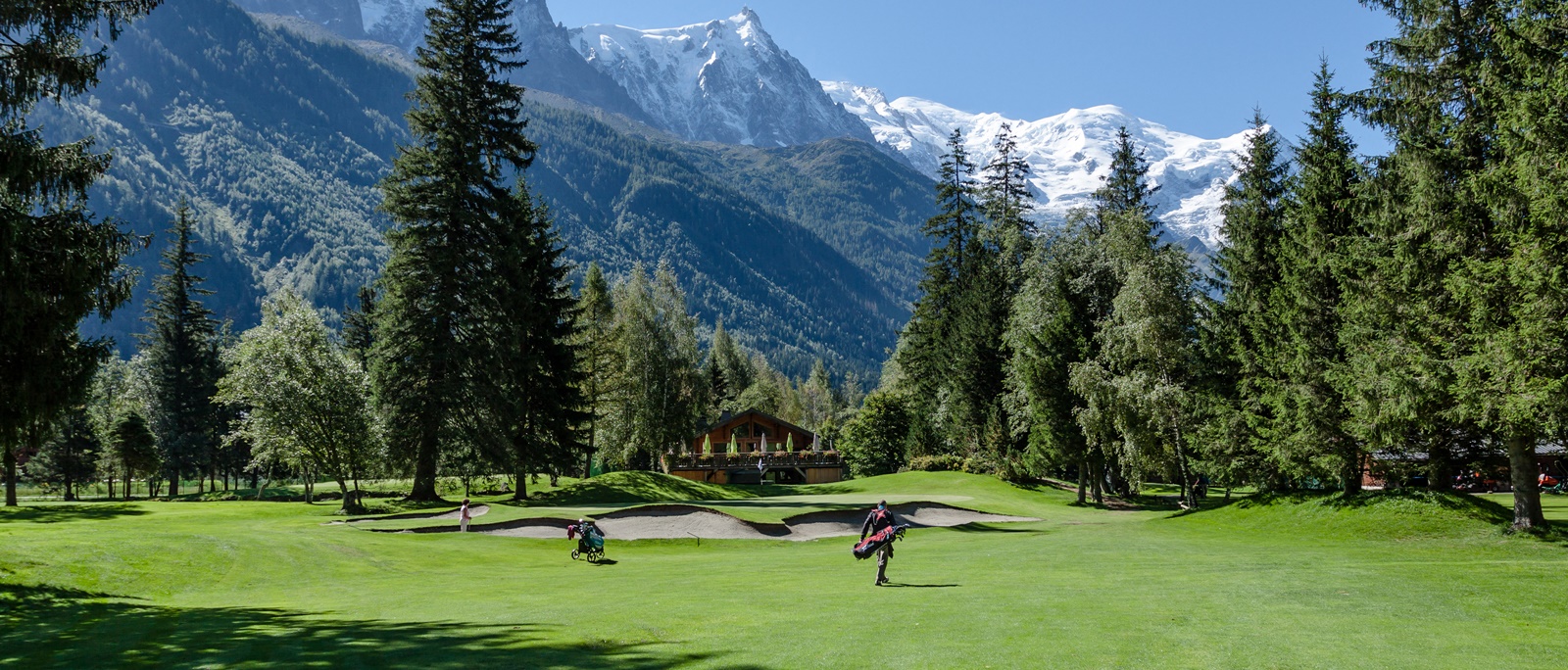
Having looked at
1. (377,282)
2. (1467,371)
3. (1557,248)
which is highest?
(377,282)

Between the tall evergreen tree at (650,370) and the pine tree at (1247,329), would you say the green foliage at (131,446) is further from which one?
the pine tree at (1247,329)

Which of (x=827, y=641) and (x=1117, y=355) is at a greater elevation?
(x=1117, y=355)

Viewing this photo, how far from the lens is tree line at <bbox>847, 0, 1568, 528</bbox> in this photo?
70.2 ft

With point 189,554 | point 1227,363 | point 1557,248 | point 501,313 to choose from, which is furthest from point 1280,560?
point 501,313

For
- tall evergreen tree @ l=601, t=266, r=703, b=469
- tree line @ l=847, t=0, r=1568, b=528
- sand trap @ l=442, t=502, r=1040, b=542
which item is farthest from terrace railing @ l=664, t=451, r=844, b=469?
sand trap @ l=442, t=502, r=1040, b=542

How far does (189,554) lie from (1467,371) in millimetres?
31801

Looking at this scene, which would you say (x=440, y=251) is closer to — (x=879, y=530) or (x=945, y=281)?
(x=879, y=530)

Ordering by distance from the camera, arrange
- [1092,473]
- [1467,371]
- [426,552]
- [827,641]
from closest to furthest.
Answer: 1. [827,641]
2. [1467,371]
3. [426,552]
4. [1092,473]

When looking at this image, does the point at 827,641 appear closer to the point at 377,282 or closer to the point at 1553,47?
the point at 1553,47

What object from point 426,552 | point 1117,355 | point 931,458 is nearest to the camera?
point 426,552

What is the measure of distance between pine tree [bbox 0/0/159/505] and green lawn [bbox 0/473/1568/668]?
370 centimetres

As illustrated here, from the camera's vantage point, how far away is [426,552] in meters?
25.3

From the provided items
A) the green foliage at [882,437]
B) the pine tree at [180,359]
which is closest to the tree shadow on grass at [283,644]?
the pine tree at [180,359]

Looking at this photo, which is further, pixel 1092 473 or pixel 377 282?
pixel 1092 473
